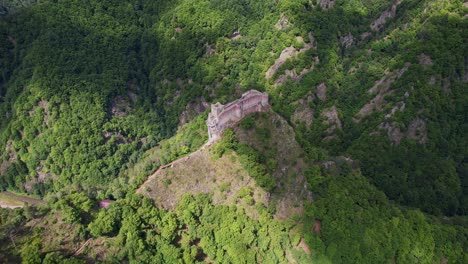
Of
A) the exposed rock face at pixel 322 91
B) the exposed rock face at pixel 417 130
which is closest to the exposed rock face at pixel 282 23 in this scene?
the exposed rock face at pixel 322 91

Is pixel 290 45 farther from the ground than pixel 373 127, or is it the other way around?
pixel 290 45

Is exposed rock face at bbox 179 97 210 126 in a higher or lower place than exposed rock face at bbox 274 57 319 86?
lower

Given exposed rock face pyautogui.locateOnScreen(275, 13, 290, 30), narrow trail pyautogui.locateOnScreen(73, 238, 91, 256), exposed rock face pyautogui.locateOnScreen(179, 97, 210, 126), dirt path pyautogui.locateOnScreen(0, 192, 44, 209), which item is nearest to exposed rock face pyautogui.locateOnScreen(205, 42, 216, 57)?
exposed rock face pyautogui.locateOnScreen(179, 97, 210, 126)

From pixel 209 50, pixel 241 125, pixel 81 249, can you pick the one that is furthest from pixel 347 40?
pixel 81 249

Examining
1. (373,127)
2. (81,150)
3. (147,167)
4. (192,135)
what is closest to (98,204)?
(147,167)

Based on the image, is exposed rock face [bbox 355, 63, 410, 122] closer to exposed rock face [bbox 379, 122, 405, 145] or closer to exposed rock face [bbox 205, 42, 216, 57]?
exposed rock face [bbox 379, 122, 405, 145]

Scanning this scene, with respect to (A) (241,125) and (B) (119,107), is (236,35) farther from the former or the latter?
(A) (241,125)

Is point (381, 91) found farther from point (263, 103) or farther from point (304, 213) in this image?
point (304, 213)

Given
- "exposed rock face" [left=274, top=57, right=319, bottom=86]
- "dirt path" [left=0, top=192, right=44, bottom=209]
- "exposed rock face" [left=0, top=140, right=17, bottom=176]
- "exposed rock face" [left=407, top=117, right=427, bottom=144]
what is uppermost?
"exposed rock face" [left=0, top=140, right=17, bottom=176]
